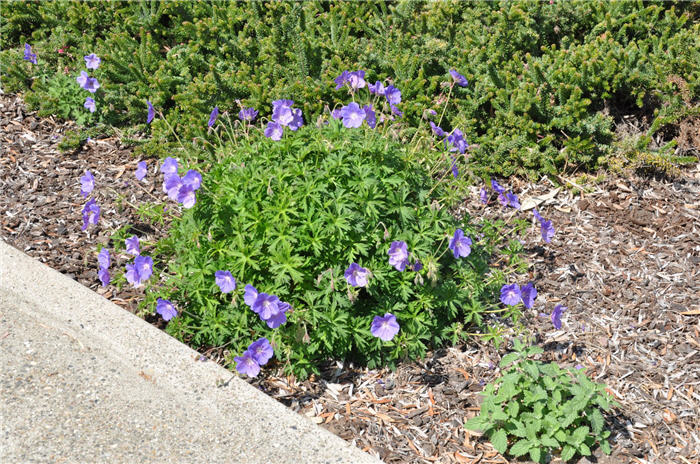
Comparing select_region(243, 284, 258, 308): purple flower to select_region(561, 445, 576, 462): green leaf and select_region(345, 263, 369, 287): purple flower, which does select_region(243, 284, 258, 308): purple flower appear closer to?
select_region(345, 263, 369, 287): purple flower

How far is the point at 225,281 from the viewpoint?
11.2 feet

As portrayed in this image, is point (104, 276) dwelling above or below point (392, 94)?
below

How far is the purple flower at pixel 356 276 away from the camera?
334 cm

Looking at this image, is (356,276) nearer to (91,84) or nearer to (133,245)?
(133,245)

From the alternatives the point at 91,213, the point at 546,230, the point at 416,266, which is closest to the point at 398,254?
the point at 416,266

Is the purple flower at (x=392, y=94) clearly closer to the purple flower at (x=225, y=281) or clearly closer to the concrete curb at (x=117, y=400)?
the purple flower at (x=225, y=281)

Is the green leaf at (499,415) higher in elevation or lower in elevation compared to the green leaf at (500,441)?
higher

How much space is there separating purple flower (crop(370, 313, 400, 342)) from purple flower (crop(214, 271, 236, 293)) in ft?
2.37

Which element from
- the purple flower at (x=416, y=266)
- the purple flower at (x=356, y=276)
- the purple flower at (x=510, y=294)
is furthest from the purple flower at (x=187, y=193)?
the purple flower at (x=510, y=294)

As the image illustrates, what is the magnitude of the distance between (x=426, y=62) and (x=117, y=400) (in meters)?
3.42

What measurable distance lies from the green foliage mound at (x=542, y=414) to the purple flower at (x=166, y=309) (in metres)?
1.63

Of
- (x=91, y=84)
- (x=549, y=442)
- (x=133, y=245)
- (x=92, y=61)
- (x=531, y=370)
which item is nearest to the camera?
(x=549, y=442)

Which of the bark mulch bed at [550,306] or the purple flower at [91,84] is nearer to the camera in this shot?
the bark mulch bed at [550,306]

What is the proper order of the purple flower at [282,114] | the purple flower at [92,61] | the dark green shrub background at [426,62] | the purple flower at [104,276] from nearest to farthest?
the purple flower at [282,114], the purple flower at [104,276], the dark green shrub background at [426,62], the purple flower at [92,61]
